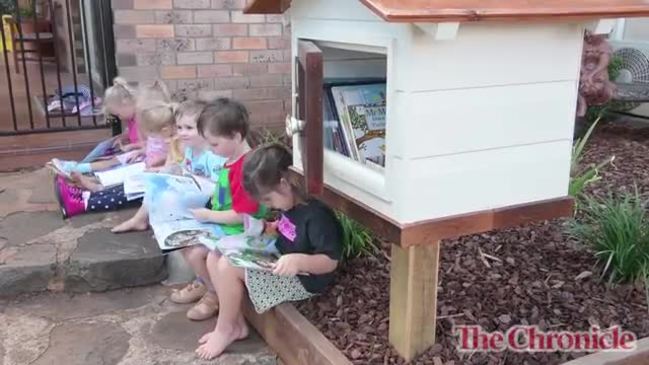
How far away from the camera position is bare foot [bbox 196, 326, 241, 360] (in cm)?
232

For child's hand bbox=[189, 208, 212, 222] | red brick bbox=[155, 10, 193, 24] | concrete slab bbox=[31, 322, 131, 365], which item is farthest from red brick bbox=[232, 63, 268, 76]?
concrete slab bbox=[31, 322, 131, 365]

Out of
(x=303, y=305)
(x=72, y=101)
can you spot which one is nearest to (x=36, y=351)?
(x=303, y=305)

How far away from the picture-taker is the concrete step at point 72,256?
2.74 metres

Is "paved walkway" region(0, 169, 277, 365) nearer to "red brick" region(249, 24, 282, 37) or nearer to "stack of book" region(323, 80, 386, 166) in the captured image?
"stack of book" region(323, 80, 386, 166)

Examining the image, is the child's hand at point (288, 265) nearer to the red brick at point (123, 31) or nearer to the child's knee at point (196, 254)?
the child's knee at point (196, 254)

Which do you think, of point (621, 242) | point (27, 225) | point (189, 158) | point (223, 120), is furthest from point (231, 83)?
point (621, 242)

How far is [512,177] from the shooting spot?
1801mm

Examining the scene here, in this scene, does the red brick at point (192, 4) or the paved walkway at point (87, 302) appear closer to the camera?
the paved walkway at point (87, 302)

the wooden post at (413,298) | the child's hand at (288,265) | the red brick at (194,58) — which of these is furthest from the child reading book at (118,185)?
the wooden post at (413,298)

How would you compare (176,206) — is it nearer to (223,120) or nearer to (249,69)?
(223,120)

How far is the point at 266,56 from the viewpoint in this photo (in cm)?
441

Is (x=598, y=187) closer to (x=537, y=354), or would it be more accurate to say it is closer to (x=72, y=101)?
(x=537, y=354)

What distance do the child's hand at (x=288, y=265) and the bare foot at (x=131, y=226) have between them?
1194mm

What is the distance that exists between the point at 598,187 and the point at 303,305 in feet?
6.22
